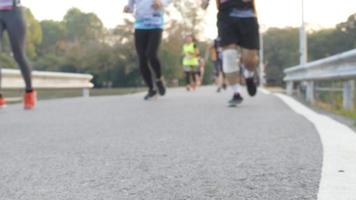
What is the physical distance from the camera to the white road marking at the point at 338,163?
236cm

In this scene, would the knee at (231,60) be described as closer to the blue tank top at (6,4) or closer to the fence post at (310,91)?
the fence post at (310,91)

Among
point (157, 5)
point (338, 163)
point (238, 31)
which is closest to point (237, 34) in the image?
point (238, 31)

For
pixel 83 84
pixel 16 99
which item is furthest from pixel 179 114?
pixel 83 84

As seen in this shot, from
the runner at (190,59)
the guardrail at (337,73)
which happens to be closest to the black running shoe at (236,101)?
the guardrail at (337,73)

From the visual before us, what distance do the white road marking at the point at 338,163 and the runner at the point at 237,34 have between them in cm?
282

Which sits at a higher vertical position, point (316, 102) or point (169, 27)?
point (169, 27)

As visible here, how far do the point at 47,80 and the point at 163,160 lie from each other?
9.11 metres

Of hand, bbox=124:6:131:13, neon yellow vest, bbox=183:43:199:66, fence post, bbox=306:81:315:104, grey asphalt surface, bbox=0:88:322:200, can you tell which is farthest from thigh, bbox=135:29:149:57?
neon yellow vest, bbox=183:43:199:66

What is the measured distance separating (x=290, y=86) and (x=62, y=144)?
30.8 ft

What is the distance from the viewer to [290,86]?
1280 cm

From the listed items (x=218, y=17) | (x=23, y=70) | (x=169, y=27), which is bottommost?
(x=23, y=70)

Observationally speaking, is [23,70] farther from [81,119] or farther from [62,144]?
[62,144]

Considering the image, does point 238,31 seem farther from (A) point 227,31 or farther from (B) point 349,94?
(B) point 349,94

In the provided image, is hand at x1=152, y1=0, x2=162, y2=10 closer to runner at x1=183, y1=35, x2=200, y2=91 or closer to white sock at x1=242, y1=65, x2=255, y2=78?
white sock at x1=242, y1=65, x2=255, y2=78
